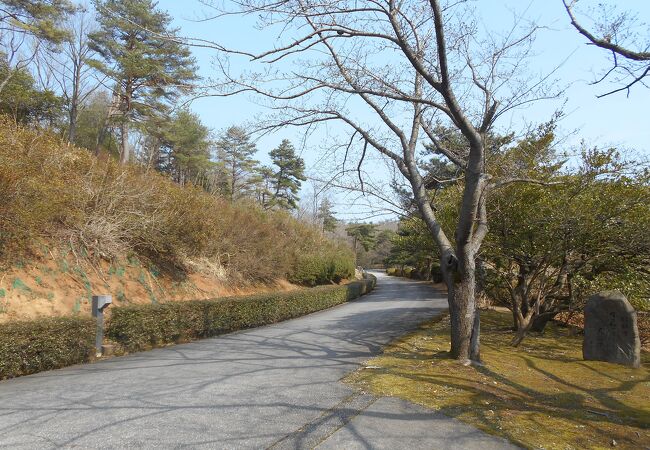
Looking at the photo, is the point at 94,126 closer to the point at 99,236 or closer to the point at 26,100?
the point at 26,100

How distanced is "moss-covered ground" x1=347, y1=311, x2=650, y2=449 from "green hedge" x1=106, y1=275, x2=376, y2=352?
438cm

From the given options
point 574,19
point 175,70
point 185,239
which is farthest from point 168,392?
point 175,70

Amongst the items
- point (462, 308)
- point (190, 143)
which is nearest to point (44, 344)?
point (462, 308)

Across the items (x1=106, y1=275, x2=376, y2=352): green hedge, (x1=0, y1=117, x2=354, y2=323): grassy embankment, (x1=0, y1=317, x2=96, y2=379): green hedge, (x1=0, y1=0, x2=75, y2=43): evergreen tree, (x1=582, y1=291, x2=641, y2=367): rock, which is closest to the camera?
(x1=0, y1=317, x2=96, y2=379): green hedge

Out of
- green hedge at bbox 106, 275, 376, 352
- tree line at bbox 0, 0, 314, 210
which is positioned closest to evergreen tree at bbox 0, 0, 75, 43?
tree line at bbox 0, 0, 314, 210

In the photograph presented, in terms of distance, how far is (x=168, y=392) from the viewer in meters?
5.24

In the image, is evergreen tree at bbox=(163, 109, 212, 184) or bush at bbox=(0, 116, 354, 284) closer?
bush at bbox=(0, 116, 354, 284)

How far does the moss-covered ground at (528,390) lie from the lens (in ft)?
14.6

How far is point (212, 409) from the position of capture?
4.63 m

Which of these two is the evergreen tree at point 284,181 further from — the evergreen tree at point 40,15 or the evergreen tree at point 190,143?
the evergreen tree at point 40,15

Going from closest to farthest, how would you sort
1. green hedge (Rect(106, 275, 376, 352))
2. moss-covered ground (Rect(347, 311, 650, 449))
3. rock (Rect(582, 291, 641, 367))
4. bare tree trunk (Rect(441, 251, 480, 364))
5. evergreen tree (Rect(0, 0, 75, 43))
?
moss-covered ground (Rect(347, 311, 650, 449))
bare tree trunk (Rect(441, 251, 480, 364))
green hedge (Rect(106, 275, 376, 352))
rock (Rect(582, 291, 641, 367))
evergreen tree (Rect(0, 0, 75, 43))

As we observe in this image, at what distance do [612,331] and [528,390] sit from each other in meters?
3.57

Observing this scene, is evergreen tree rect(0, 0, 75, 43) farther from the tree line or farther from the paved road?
the paved road

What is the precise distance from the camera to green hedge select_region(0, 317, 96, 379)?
5715mm
